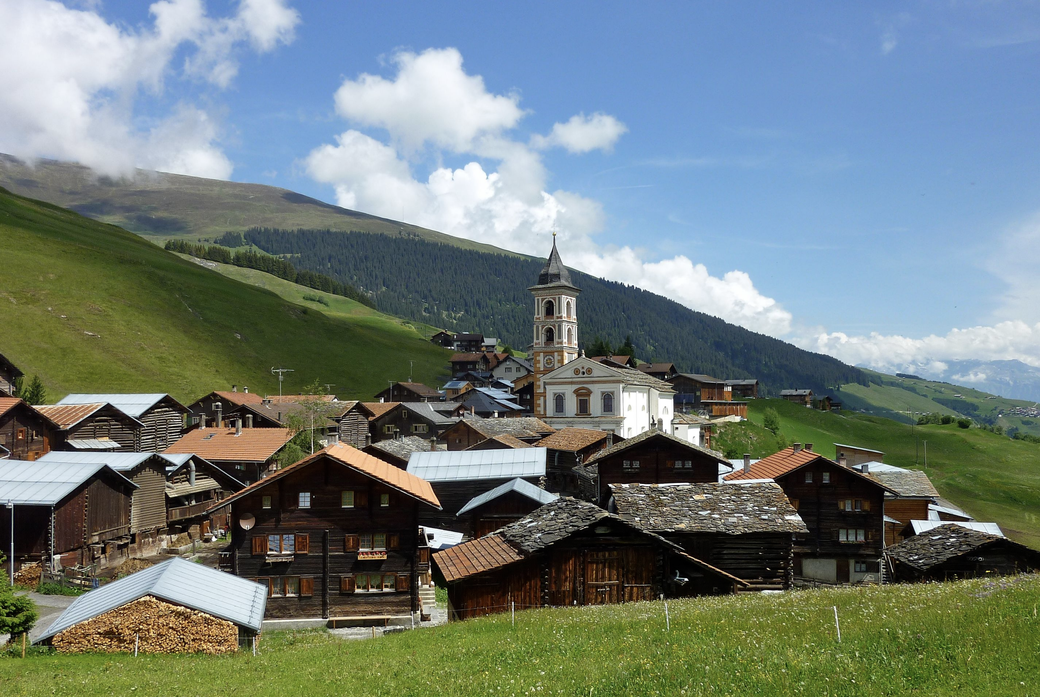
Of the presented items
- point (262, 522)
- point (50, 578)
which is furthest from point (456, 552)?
point (50, 578)

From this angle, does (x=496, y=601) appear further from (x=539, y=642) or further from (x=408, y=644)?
(x=539, y=642)

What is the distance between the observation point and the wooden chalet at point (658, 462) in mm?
52375

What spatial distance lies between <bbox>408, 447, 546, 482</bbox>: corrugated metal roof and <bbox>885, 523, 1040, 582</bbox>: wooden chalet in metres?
23.5

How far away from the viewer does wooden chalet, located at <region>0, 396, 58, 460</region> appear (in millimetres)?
56188

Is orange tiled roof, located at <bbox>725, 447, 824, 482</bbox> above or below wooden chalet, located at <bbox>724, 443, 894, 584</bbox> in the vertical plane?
above

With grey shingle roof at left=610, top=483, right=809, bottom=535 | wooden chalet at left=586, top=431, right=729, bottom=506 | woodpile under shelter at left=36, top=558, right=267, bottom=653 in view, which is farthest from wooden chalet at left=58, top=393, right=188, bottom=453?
grey shingle roof at left=610, top=483, right=809, bottom=535

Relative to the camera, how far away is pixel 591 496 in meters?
58.3

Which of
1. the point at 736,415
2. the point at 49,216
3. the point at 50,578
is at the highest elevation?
the point at 49,216

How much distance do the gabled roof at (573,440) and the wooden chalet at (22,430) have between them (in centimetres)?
4207

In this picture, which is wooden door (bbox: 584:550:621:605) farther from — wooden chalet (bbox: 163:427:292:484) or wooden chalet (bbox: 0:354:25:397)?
wooden chalet (bbox: 0:354:25:397)

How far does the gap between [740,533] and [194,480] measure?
132ft

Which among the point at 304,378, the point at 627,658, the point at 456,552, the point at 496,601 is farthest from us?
the point at 304,378

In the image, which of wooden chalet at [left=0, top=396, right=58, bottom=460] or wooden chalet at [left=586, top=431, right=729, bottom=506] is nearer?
wooden chalet at [left=586, top=431, right=729, bottom=506]

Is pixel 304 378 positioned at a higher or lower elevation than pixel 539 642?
higher
